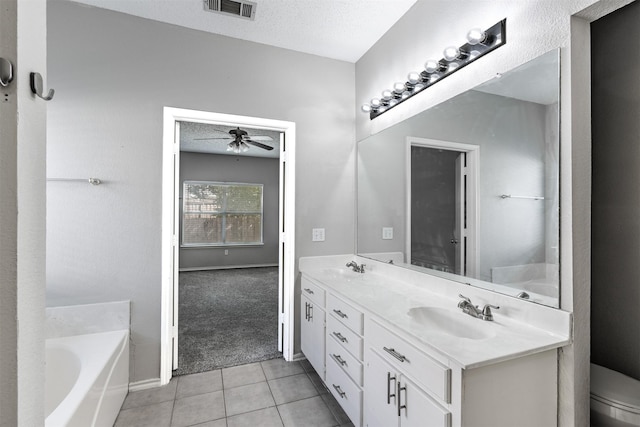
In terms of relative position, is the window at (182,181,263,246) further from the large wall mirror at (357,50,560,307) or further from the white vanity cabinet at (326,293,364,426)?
the white vanity cabinet at (326,293,364,426)

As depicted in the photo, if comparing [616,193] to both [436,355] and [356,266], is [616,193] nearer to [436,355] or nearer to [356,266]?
[436,355]

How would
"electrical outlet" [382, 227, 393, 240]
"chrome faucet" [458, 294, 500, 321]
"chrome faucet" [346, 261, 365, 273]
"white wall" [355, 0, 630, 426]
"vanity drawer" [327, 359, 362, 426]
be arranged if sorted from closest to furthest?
"white wall" [355, 0, 630, 426], "chrome faucet" [458, 294, 500, 321], "vanity drawer" [327, 359, 362, 426], "electrical outlet" [382, 227, 393, 240], "chrome faucet" [346, 261, 365, 273]

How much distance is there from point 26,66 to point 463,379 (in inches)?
58.1

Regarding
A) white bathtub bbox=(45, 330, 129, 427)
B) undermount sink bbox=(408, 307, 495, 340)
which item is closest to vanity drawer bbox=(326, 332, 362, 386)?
undermount sink bbox=(408, 307, 495, 340)

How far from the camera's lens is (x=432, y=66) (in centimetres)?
176

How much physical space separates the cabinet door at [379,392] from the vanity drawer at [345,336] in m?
0.09

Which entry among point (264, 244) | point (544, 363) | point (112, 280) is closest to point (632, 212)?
point (544, 363)

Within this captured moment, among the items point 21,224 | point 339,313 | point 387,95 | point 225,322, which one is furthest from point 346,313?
point 225,322

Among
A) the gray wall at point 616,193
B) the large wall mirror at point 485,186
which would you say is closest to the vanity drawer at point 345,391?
the large wall mirror at point 485,186

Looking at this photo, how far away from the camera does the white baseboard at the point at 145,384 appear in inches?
83.4

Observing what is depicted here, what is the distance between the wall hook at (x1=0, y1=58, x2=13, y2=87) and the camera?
59cm

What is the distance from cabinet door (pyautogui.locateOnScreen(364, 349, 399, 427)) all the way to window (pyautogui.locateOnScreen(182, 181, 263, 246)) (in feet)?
18.4

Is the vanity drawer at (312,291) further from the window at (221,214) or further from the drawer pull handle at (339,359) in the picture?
the window at (221,214)

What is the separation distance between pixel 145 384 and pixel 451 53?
9.70 feet
